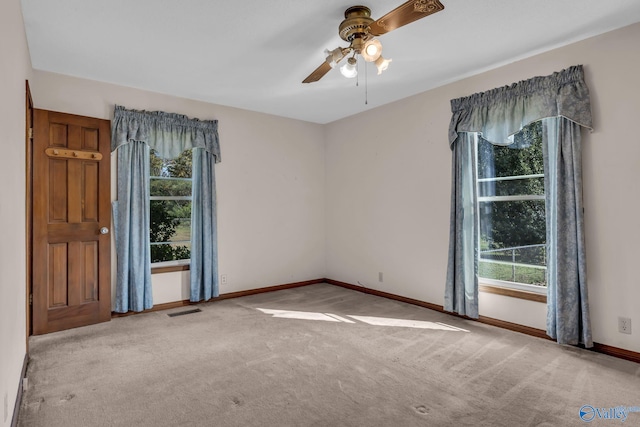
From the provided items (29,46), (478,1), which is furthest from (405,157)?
(29,46)

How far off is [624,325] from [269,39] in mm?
3734

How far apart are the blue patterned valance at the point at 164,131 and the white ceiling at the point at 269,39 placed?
351mm

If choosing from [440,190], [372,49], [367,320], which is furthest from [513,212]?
[372,49]

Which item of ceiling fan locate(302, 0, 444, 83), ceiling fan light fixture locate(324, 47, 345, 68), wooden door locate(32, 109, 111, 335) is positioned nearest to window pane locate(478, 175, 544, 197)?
ceiling fan locate(302, 0, 444, 83)

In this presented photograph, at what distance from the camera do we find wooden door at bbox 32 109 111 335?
342cm

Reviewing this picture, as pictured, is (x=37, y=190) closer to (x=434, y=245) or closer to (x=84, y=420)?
(x=84, y=420)

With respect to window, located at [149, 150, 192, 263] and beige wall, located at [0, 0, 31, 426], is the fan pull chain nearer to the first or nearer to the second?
window, located at [149, 150, 192, 263]

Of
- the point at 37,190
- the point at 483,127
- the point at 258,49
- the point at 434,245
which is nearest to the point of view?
the point at 258,49

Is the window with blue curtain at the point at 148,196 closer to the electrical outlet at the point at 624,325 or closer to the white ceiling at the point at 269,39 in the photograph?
the white ceiling at the point at 269,39

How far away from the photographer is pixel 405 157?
4562mm

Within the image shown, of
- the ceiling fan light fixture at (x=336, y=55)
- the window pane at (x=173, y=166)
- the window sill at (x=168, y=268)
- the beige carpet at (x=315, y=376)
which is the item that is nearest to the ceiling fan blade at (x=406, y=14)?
the ceiling fan light fixture at (x=336, y=55)

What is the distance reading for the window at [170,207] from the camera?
4.41 meters

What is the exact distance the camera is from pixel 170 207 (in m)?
4.52

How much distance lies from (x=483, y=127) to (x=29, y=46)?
4.31 m
